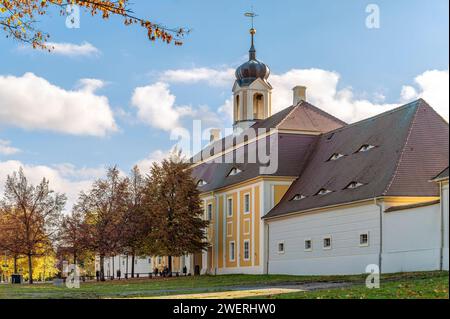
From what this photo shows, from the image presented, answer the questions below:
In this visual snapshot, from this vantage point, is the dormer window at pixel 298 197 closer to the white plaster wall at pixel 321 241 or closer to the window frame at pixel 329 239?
the white plaster wall at pixel 321 241

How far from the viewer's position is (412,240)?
32344 millimetres

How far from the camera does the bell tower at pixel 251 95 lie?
63.7 m

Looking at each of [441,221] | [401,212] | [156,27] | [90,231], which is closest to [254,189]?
[90,231]

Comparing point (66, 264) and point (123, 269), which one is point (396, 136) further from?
point (123, 269)

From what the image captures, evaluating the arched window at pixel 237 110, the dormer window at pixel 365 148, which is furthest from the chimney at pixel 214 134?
the dormer window at pixel 365 148

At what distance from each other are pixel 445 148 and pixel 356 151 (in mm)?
6015

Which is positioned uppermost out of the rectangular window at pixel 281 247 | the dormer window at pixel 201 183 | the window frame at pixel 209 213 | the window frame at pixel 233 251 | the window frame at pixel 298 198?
the dormer window at pixel 201 183

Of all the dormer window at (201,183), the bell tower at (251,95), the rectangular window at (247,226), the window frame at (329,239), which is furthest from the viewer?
the bell tower at (251,95)

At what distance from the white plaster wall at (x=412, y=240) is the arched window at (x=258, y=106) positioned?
99.8 ft

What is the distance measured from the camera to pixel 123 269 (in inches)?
3246

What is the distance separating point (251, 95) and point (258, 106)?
118 centimetres

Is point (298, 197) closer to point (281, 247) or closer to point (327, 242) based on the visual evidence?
point (281, 247)

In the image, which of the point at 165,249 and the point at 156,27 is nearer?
the point at 156,27

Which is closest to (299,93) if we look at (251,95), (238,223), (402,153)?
(251,95)
